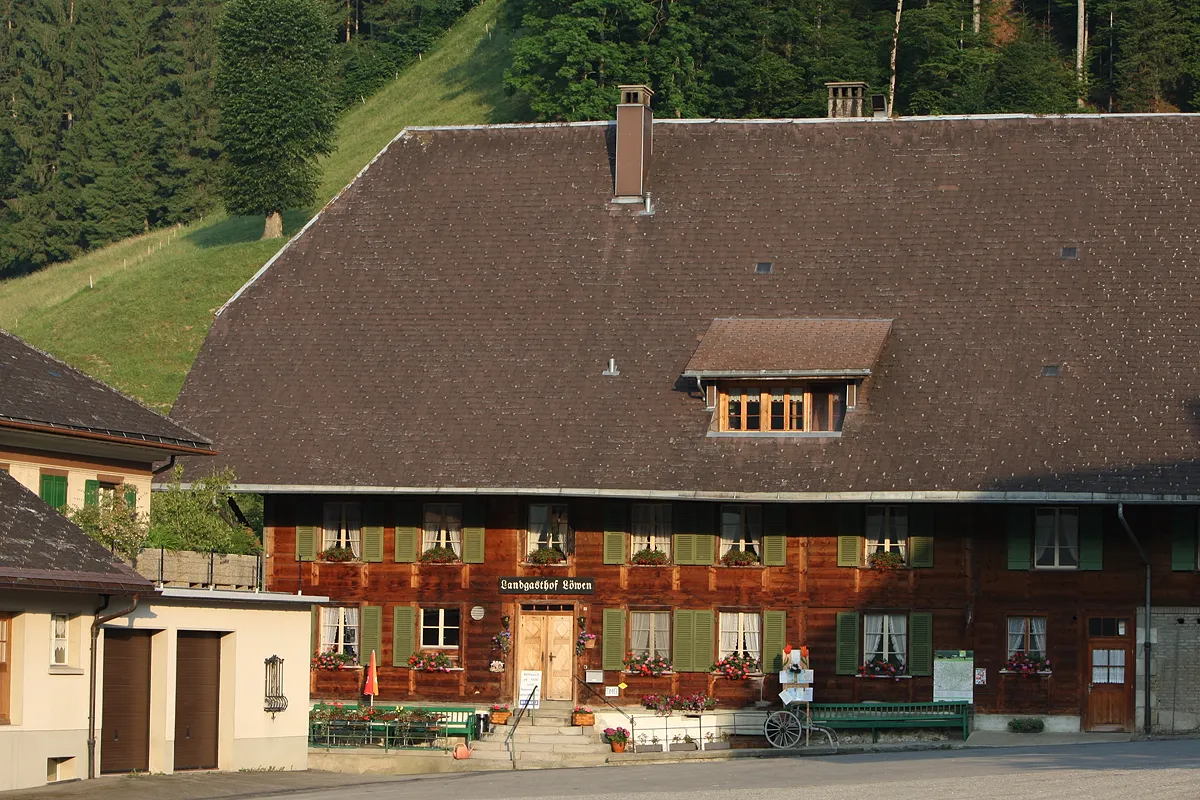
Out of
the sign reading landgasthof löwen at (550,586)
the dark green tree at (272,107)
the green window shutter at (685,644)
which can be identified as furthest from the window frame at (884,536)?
the dark green tree at (272,107)

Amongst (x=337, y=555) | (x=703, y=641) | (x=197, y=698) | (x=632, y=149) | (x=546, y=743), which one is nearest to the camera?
(x=197, y=698)

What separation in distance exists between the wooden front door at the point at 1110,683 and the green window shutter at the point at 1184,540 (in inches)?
62.3

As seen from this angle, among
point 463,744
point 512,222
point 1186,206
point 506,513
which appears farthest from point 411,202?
point 1186,206

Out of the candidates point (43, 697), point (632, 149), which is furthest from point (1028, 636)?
point (43, 697)

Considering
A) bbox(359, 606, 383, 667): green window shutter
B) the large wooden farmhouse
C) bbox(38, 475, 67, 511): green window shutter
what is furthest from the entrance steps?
bbox(38, 475, 67, 511): green window shutter

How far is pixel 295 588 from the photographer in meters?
43.8

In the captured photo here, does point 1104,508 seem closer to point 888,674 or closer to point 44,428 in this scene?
point 888,674

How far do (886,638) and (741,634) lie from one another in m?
2.85

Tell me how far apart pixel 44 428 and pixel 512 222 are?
14841 millimetres

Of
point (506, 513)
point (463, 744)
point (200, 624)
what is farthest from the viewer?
point (506, 513)

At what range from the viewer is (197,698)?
35.0 metres

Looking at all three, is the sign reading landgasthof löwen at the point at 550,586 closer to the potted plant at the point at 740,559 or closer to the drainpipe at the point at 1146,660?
the potted plant at the point at 740,559

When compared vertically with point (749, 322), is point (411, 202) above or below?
above

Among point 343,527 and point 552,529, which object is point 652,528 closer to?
point 552,529
